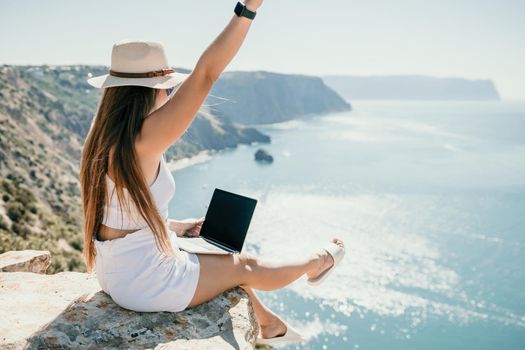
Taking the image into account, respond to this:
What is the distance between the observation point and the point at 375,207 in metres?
54.7

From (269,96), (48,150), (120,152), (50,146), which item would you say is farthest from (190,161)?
(120,152)

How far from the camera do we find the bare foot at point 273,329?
3197 mm

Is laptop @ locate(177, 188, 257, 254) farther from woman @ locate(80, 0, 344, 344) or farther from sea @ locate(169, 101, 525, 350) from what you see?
sea @ locate(169, 101, 525, 350)

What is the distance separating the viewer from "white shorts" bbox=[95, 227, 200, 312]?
2480mm

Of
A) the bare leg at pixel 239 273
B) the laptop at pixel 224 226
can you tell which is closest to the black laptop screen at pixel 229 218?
the laptop at pixel 224 226

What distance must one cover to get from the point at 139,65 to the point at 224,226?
1.34 meters

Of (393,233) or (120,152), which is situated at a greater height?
(120,152)

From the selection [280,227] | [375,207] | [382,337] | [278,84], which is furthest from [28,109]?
[278,84]

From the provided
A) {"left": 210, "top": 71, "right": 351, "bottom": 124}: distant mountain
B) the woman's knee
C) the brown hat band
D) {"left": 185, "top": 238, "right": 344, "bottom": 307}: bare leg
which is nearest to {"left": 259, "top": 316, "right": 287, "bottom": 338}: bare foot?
{"left": 185, "top": 238, "right": 344, "bottom": 307}: bare leg

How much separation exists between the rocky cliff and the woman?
0.29ft

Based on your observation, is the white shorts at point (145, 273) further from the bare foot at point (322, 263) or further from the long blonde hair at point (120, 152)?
the bare foot at point (322, 263)

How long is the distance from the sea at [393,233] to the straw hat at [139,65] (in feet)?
5.56

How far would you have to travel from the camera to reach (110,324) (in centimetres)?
267

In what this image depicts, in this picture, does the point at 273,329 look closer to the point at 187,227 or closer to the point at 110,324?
the point at 187,227
